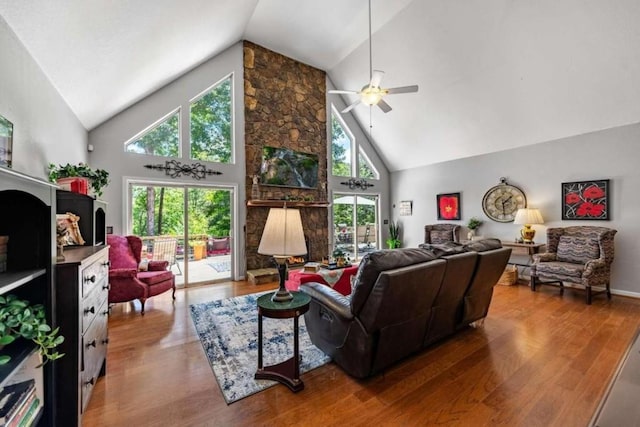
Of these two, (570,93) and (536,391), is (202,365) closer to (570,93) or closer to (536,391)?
(536,391)

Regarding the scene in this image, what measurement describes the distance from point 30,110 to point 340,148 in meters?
6.02

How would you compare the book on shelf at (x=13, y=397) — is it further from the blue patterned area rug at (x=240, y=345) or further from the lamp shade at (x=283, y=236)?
the lamp shade at (x=283, y=236)

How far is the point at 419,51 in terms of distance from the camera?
5.09m

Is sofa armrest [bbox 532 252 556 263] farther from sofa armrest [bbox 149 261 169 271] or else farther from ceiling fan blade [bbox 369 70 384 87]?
sofa armrest [bbox 149 261 169 271]

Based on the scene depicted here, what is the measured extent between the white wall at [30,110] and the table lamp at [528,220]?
6.93 metres

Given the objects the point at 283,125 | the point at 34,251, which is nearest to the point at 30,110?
the point at 34,251

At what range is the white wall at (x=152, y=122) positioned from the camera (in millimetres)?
4500

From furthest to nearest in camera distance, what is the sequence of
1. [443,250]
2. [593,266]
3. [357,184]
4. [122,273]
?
[357,184]
[593,266]
[122,273]
[443,250]

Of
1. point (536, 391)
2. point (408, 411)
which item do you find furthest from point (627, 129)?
point (408, 411)

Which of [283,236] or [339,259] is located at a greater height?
[283,236]

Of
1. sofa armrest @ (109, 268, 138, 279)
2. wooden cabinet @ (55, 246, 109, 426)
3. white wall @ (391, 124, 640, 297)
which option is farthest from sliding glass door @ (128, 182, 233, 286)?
white wall @ (391, 124, 640, 297)

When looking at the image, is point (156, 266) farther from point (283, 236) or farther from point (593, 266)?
point (593, 266)

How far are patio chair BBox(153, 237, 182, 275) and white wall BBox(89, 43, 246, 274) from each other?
59 cm

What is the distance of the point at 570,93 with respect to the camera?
4.38 meters
